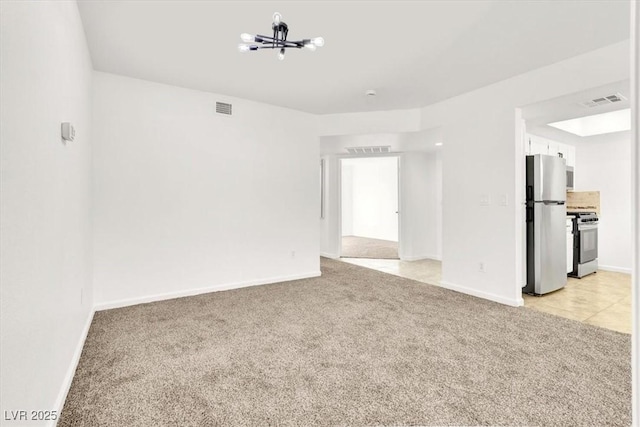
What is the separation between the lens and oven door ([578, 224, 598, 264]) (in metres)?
4.93

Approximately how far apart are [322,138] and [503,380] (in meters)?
4.27

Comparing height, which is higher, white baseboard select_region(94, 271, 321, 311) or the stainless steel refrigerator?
the stainless steel refrigerator

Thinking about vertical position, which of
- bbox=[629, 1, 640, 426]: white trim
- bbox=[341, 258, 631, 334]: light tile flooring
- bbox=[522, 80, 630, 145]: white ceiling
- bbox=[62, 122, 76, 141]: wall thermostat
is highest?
bbox=[522, 80, 630, 145]: white ceiling

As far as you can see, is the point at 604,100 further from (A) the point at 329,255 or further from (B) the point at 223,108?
(A) the point at 329,255

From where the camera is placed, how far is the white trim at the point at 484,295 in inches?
143

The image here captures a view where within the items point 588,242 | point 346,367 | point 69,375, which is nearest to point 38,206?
point 69,375

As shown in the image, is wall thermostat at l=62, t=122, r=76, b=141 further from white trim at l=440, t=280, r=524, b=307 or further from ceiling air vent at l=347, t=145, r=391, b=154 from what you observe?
ceiling air vent at l=347, t=145, r=391, b=154

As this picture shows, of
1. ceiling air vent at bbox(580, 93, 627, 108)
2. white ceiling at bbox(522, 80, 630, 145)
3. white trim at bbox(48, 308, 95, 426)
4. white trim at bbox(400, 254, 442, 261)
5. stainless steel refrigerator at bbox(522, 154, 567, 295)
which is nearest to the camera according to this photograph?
white trim at bbox(48, 308, 95, 426)

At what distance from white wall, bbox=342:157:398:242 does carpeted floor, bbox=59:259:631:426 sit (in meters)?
6.34

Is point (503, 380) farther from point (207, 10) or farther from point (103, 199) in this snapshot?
point (103, 199)

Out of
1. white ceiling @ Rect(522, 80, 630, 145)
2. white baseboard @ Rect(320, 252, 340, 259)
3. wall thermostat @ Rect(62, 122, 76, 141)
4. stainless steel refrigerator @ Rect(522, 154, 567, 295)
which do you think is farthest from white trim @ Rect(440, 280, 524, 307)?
wall thermostat @ Rect(62, 122, 76, 141)

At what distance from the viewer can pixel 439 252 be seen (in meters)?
6.90

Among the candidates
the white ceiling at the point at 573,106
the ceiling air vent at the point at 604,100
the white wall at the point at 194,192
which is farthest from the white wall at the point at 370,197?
the ceiling air vent at the point at 604,100

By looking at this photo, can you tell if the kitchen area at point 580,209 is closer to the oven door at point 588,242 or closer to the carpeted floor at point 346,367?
the oven door at point 588,242
